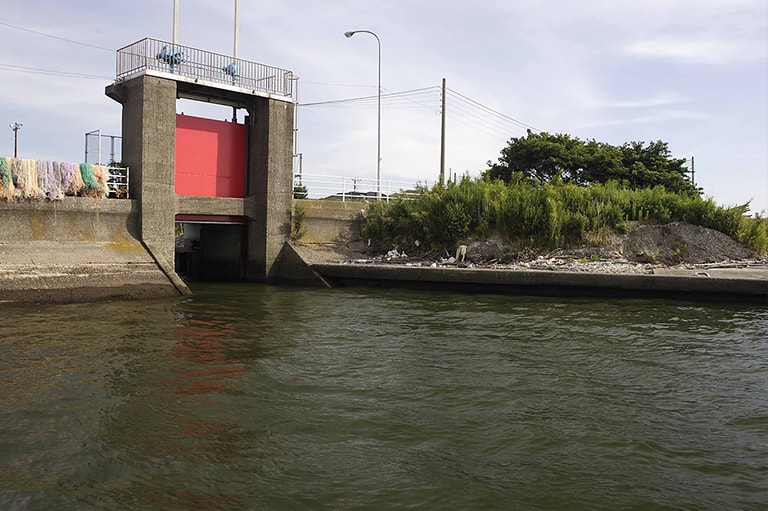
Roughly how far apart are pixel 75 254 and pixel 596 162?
99.6ft

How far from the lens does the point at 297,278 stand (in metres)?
19.2

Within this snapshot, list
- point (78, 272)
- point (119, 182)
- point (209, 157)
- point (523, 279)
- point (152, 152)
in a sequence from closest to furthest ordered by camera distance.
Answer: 1. point (78, 272)
2. point (523, 279)
3. point (152, 152)
4. point (119, 182)
5. point (209, 157)

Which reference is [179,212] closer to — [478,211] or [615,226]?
[478,211]

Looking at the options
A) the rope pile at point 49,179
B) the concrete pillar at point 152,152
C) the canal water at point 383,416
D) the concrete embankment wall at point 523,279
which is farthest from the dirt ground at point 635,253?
the canal water at point 383,416

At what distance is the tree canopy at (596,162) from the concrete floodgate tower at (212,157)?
18.2 m

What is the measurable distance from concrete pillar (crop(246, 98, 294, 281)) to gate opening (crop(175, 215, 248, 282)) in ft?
1.72

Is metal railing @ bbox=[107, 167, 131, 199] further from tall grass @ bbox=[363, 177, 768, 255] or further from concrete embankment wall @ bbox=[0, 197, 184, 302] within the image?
tall grass @ bbox=[363, 177, 768, 255]

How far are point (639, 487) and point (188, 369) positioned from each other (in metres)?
5.28

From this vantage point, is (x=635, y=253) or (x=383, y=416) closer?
(x=383, y=416)

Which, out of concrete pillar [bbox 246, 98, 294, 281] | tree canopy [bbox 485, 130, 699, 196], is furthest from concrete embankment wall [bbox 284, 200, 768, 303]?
tree canopy [bbox 485, 130, 699, 196]

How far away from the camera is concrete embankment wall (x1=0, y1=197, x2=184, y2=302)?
13.5 m

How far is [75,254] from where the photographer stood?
1473cm

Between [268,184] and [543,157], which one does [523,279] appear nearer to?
[268,184]

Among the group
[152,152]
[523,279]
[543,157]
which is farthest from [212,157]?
[543,157]
